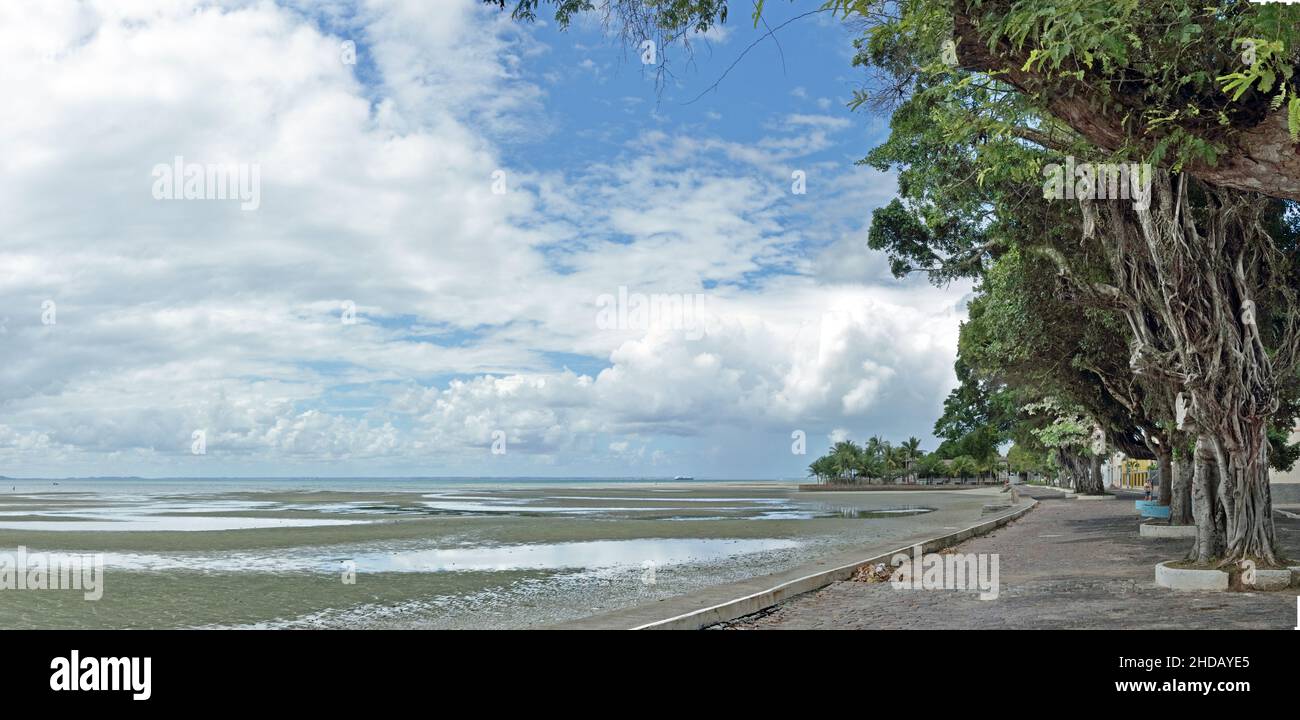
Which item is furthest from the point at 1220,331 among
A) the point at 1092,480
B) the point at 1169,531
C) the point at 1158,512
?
the point at 1092,480

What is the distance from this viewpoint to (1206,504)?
14914 millimetres

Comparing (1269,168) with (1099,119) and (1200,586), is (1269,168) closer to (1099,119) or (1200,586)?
(1099,119)

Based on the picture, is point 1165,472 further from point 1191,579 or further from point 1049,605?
point 1049,605

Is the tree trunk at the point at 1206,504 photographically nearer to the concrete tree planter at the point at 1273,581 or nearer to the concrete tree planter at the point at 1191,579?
the concrete tree planter at the point at 1191,579

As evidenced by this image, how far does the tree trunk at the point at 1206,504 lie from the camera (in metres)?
14.6

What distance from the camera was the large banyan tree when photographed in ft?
22.4

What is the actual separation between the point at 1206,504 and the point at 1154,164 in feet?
32.0

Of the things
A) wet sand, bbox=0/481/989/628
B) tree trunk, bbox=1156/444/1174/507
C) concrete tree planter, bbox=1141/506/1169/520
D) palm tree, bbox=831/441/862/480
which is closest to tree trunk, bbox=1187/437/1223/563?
wet sand, bbox=0/481/989/628

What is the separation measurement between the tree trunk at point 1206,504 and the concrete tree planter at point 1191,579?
78 cm

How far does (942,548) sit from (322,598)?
13648mm

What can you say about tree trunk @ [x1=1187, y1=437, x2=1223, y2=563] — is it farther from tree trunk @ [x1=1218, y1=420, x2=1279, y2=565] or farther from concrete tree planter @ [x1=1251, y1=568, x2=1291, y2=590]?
concrete tree planter @ [x1=1251, y1=568, x2=1291, y2=590]

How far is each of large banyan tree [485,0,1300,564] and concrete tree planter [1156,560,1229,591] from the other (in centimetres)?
67

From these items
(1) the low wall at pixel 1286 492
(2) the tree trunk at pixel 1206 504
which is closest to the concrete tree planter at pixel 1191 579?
(2) the tree trunk at pixel 1206 504

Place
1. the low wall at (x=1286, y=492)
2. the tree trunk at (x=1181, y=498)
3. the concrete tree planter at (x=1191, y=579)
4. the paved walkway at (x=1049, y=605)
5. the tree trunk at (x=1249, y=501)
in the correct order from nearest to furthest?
1. the paved walkway at (x=1049, y=605)
2. the concrete tree planter at (x=1191, y=579)
3. the tree trunk at (x=1249, y=501)
4. the tree trunk at (x=1181, y=498)
5. the low wall at (x=1286, y=492)
